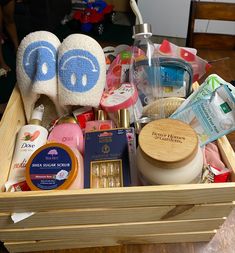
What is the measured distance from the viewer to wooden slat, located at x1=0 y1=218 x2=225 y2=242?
41 centimetres

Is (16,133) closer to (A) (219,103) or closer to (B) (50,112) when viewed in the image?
(B) (50,112)

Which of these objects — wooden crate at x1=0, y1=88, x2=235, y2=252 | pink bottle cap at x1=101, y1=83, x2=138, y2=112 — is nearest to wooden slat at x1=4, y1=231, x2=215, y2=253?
wooden crate at x1=0, y1=88, x2=235, y2=252

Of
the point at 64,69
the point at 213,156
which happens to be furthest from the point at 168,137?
the point at 64,69

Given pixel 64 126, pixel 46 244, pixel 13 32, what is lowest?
pixel 13 32

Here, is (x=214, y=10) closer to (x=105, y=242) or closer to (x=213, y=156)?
(x=213, y=156)

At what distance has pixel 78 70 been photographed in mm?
495

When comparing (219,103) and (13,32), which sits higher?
(219,103)

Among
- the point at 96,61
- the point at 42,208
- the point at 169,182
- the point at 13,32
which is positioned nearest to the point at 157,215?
the point at 169,182

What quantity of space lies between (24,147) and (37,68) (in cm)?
14

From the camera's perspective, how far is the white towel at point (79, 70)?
0.49m

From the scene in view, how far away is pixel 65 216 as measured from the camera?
1.27ft

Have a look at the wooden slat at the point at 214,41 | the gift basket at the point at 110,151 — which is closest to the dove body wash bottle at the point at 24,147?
the gift basket at the point at 110,151

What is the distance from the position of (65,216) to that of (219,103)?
0.29 metres

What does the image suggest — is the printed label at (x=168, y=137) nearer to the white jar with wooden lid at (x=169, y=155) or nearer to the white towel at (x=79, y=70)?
the white jar with wooden lid at (x=169, y=155)
